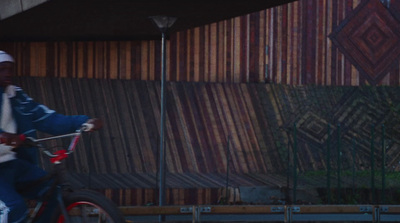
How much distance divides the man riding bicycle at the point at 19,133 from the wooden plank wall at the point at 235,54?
Answer: 1082 cm

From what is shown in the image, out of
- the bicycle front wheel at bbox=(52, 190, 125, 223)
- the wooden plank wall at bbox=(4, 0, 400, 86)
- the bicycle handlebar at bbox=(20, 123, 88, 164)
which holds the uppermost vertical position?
the wooden plank wall at bbox=(4, 0, 400, 86)

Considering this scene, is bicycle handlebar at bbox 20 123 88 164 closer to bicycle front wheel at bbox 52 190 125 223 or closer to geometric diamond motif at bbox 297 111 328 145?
bicycle front wheel at bbox 52 190 125 223

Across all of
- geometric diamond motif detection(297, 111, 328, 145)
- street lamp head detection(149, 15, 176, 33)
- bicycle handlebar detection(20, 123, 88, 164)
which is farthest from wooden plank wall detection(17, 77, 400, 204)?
bicycle handlebar detection(20, 123, 88, 164)

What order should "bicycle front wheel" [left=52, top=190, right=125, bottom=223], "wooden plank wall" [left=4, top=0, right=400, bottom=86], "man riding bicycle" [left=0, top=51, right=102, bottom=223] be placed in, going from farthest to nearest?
"wooden plank wall" [left=4, top=0, right=400, bottom=86], "man riding bicycle" [left=0, top=51, right=102, bottom=223], "bicycle front wheel" [left=52, top=190, right=125, bottom=223]

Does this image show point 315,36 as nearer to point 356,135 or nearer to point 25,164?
point 356,135

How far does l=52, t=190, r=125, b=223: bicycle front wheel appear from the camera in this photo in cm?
446

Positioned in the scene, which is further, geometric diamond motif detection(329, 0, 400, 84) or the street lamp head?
geometric diamond motif detection(329, 0, 400, 84)

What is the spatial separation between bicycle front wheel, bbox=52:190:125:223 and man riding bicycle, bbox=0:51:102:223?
0.59 ft

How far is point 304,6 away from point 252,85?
2634 mm

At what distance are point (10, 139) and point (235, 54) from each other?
12.8 meters

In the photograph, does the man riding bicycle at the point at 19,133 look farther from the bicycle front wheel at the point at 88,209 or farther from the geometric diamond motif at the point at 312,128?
the geometric diamond motif at the point at 312,128

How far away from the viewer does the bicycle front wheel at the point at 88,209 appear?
176 inches

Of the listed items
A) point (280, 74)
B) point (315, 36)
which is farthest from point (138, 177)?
point (315, 36)

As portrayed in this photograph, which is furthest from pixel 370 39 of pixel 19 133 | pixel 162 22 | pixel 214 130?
pixel 19 133
